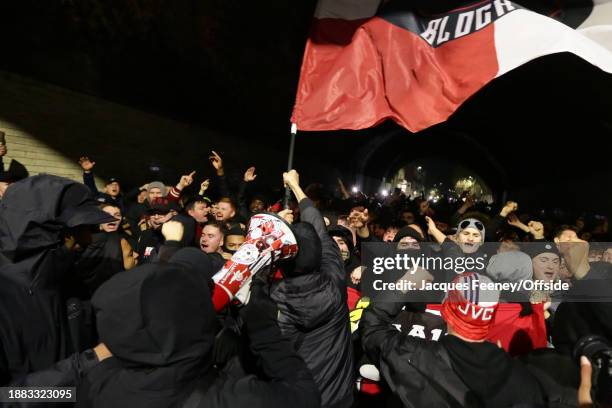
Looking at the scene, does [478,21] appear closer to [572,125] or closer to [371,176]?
[572,125]

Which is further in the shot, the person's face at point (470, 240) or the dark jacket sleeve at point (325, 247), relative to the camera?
the person's face at point (470, 240)

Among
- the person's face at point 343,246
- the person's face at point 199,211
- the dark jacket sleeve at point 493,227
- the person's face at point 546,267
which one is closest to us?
the person's face at point 546,267

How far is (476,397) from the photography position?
1.72 meters

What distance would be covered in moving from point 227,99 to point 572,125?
9172 millimetres

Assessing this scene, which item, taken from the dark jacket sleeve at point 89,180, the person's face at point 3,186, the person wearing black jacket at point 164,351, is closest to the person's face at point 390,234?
the person wearing black jacket at point 164,351

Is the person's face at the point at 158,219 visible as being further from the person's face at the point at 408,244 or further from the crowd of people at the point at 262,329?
the person's face at the point at 408,244

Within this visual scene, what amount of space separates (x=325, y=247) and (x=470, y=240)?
71.5 inches

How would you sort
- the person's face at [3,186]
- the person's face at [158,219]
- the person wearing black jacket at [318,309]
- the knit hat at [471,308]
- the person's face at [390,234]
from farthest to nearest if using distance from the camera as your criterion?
the person's face at [390,234] → the person's face at [158,219] → the person's face at [3,186] → the person wearing black jacket at [318,309] → the knit hat at [471,308]

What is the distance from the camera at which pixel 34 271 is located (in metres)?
2.10

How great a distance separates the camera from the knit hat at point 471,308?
1.83 metres

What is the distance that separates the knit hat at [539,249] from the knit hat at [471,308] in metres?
2.10

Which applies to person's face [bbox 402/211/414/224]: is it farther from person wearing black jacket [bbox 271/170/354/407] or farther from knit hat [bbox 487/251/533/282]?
person wearing black jacket [bbox 271/170/354/407]

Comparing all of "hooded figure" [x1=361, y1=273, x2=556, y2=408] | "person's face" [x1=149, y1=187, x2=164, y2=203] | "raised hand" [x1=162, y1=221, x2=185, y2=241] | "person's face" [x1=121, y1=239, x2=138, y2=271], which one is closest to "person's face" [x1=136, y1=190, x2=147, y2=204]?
"person's face" [x1=149, y1=187, x2=164, y2=203]

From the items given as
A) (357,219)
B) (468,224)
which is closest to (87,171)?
(357,219)
